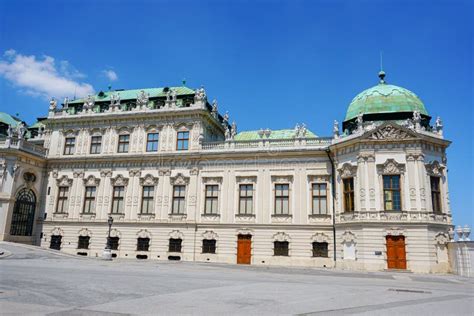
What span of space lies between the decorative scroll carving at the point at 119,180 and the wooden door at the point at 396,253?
82.4 ft

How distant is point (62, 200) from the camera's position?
41.7 meters

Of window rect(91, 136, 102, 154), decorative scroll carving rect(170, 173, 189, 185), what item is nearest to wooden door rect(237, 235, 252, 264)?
decorative scroll carving rect(170, 173, 189, 185)

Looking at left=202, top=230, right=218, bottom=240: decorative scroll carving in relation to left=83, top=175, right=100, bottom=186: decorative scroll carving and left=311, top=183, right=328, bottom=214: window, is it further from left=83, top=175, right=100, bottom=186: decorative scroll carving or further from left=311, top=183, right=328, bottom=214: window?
left=83, top=175, right=100, bottom=186: decorative scroll carving

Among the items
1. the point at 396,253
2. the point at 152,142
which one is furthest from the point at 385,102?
the point at 152,142

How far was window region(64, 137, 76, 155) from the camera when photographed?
42.7 meters

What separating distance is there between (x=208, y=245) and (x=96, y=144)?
1657 cm

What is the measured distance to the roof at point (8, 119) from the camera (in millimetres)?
47250

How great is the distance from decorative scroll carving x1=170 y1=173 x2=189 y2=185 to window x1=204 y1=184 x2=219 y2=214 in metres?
2.44

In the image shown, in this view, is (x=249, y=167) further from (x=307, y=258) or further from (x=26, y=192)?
(x=26, y=192)

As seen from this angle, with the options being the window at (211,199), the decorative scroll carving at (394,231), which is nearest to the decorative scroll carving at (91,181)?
the window at (211,199)

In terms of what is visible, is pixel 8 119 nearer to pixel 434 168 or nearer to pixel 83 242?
pixel 83 242

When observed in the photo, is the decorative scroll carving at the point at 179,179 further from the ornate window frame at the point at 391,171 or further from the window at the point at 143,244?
the ornate window frame at the point at 391,171

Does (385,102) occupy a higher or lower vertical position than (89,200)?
higher

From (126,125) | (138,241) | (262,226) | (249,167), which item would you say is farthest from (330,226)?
(126,125)
